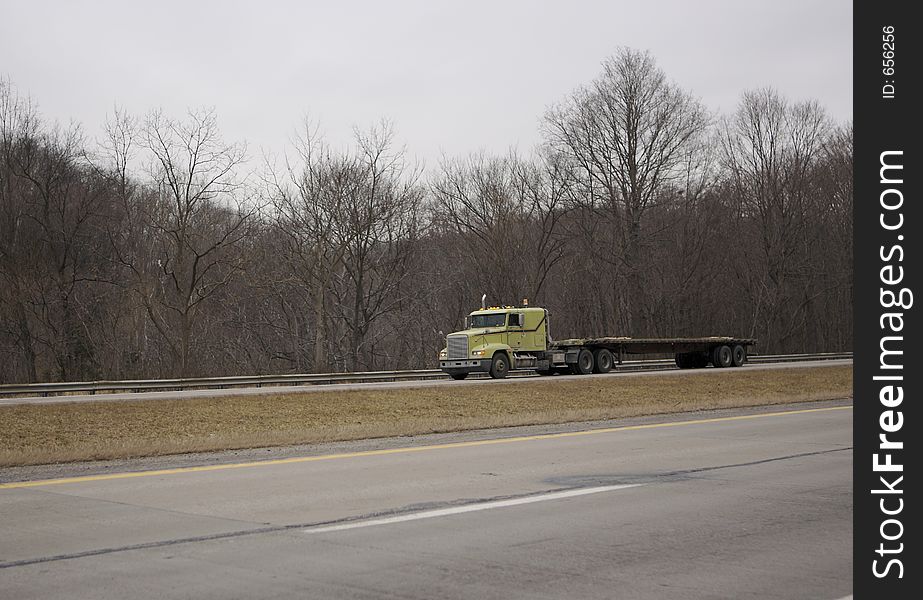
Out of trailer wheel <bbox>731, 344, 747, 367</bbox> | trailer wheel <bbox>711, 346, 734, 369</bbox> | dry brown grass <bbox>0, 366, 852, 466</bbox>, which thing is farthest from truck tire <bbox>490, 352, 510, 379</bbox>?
trailer wheel <bbox>731, 344, 747, 367</bbox>

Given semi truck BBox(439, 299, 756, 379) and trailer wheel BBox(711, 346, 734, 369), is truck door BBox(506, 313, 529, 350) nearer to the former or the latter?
semi truck BBox(439, 299, 756, 379)

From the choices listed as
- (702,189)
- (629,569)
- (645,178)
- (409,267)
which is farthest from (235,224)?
(629,569)

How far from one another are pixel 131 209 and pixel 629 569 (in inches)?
1770

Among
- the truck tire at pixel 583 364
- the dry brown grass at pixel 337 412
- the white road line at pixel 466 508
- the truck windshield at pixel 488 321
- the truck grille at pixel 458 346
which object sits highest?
the truck windshield at pixel 488 321

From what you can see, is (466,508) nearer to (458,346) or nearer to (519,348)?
(458,346)

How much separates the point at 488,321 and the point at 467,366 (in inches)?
104

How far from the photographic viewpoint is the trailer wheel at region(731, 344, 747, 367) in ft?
157

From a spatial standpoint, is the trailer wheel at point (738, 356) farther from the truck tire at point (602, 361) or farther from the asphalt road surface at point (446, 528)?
the asphalt road surface at point (446, 528)

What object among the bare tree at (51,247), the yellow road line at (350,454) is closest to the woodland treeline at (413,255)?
the bare tree at (51,247)

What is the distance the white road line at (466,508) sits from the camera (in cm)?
790

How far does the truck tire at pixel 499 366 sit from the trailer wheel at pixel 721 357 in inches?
567

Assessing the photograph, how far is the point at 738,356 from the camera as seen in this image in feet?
157

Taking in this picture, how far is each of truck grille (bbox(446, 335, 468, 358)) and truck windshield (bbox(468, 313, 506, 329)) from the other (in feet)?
4.64

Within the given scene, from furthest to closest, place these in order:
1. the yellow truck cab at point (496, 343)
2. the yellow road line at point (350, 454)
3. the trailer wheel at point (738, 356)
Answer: the trailer wheel at point (738, 356) < the yellow truck cab at point (496, 343) < the yellow road line at point (350, 454)
